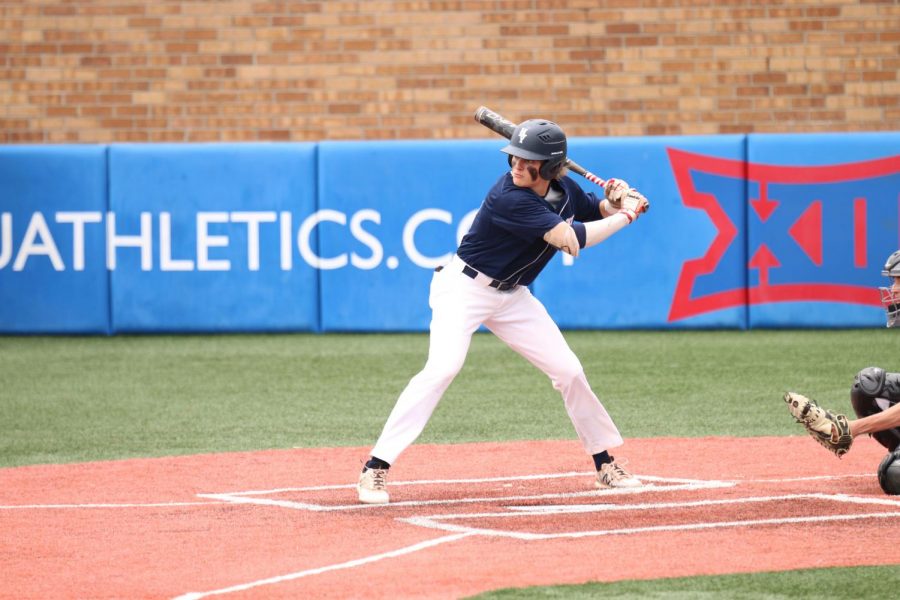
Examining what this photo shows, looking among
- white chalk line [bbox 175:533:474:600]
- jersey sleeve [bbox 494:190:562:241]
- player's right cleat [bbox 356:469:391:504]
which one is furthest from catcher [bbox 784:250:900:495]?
player's right cleat [bbox 356:469:391:504]

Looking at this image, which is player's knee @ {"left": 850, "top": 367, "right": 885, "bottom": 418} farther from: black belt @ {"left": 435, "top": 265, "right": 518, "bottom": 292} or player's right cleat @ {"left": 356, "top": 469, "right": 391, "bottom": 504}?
player's right cleat @ {"left": 356, "top": 469, "right": 391, "bottom": 504}

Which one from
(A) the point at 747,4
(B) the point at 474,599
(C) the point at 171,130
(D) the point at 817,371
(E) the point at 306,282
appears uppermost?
(A) the point at 747,4

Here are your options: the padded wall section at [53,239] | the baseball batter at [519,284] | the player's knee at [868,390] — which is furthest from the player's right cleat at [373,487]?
the padded wall section at [53,239]

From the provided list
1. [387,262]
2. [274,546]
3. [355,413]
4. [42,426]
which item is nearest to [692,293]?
[387,262]

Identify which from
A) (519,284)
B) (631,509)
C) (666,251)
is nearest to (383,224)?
(666,251)

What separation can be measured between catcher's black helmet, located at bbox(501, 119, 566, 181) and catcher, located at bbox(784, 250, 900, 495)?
1428 millimetres

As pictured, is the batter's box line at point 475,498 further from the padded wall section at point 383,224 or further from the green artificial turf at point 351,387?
the padded wall section at point 383,224

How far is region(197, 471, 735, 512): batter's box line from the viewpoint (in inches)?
260

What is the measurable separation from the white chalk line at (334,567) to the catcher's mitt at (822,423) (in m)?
1.56

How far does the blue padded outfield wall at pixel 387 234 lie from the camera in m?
13.8

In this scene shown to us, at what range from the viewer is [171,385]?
36.5ft

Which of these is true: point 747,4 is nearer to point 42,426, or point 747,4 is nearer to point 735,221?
point 735,221

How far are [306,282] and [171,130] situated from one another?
2868 mm

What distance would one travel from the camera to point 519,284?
6.80 meters
